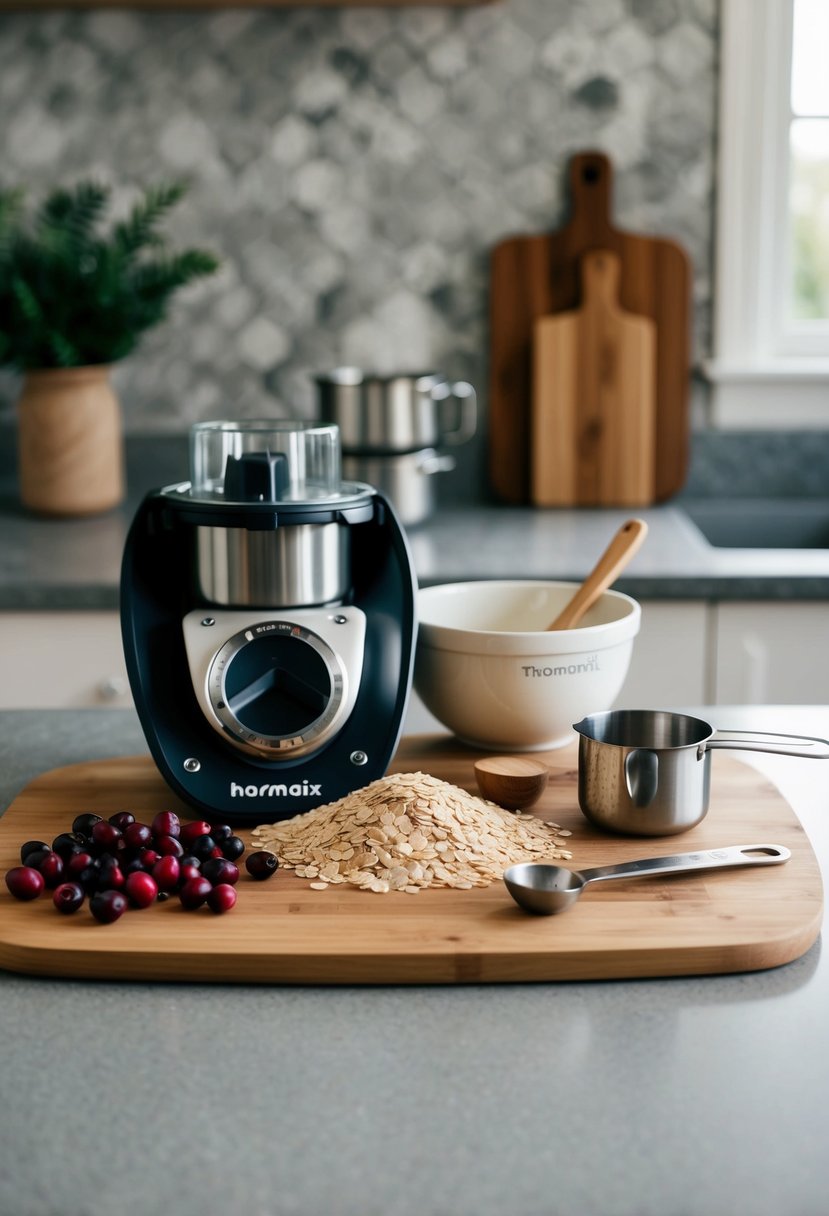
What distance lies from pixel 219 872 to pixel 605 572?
18.7 inches

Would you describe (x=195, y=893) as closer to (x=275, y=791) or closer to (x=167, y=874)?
(x=167, y=874)

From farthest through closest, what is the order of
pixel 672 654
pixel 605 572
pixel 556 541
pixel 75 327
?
pixel 75 327 < pixel 556 541 < pixel 672 654 < pixel 605 572

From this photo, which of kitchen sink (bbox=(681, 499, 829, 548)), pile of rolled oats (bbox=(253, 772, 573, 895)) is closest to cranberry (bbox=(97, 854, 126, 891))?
pile of rolled oats (bbox=(253, 772, 573, 895))

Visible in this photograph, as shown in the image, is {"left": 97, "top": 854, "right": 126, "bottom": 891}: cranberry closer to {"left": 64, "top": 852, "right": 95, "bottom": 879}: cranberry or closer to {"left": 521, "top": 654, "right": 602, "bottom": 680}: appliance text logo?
{"left": 64, "top": 852, "right": 95, "bottom": 879}: cranberry

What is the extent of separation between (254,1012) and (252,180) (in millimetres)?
2096

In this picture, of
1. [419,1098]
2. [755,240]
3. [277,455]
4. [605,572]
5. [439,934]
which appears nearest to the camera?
[419,1098]

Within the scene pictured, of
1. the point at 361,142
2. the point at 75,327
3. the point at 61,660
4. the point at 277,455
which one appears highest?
the point at 361,142

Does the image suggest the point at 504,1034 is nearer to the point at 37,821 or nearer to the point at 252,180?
the point at 37,821

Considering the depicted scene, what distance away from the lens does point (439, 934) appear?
0.81 metres

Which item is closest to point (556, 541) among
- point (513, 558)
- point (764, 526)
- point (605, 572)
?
point (513, 558)

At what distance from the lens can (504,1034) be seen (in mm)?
724

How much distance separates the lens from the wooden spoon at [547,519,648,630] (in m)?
1.17

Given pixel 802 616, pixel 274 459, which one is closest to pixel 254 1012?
pixel 274 459

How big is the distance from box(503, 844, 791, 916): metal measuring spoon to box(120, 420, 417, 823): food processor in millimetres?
200
